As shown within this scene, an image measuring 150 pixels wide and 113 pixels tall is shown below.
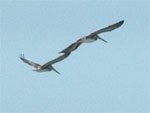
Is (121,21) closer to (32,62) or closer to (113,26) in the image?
(113,26)

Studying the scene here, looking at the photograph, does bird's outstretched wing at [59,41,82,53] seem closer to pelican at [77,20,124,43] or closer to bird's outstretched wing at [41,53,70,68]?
bird's outstretched wing at [41,53,70,68]

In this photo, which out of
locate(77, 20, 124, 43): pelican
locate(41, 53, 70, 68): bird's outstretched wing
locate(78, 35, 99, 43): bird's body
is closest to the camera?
locate(41, 53, 70, 68): bird's outstretched wing

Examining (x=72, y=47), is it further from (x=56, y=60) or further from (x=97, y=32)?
(x=97, y=32)

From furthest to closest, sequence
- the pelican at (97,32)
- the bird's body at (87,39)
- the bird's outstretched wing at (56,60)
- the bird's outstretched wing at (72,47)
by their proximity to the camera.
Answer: the pelican at (97,32) → the bird's body at (87,39) → the bird's outstretched wing at (56,60) → the bird's outstretched wing at (72,47)

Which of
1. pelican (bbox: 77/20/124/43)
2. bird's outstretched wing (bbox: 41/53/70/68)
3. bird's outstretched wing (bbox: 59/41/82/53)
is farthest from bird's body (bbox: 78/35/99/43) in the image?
bird's outstretched wing (bbox: 41/53/70/68)

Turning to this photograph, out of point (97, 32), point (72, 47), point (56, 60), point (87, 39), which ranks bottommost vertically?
point (56, 60)

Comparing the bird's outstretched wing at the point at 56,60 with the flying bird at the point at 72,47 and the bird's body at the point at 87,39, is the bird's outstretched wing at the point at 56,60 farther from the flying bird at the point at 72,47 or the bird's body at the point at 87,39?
the bird's body at the point at 87,39

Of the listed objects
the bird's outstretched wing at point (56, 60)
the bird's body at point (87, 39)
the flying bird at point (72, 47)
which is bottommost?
the bird's outstretched wing at point (56, 60)

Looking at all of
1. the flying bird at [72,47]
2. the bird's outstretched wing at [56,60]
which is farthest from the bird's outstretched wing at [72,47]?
the bird's outstretched wing at [56,60]

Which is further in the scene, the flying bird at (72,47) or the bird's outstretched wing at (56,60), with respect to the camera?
the bird's outstretched wing at (56,60)

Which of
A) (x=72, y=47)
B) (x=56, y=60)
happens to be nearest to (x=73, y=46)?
(x=72, y=47)

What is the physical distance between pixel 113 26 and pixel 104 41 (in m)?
1.83

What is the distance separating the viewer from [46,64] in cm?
7456

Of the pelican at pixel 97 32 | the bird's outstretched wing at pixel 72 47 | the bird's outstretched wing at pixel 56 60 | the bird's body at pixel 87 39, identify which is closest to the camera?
the bird's outstretched wing at pixel 72 47
